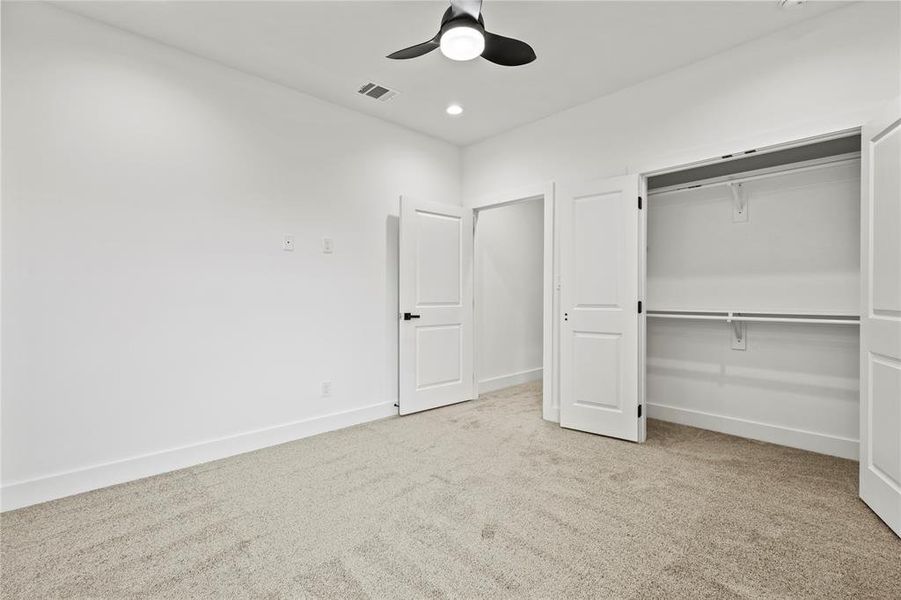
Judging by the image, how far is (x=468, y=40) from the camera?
2.09 meters

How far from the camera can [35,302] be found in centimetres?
247

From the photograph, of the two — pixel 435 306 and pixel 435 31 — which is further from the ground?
pixel 435 31

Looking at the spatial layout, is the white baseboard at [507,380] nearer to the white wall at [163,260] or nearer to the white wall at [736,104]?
the white wall at [163,260]

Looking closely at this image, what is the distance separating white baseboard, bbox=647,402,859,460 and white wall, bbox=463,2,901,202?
6.83ft

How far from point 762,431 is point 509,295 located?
297 centimetres

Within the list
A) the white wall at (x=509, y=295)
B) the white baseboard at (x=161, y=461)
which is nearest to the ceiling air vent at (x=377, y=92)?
the white wall at (x=509, y=295)

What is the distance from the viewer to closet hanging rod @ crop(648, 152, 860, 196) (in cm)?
298

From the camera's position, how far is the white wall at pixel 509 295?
523cm

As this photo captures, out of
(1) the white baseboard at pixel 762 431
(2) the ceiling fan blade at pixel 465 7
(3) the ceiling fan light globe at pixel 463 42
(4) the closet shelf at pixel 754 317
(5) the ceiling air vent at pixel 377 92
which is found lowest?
(1) the white baseboard at pixel 762 431

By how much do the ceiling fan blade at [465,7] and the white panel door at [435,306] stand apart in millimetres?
2167

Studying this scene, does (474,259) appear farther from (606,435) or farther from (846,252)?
(846,252)

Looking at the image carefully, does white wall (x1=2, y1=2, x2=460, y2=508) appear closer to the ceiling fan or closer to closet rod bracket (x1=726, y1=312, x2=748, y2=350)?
the ceiling fan

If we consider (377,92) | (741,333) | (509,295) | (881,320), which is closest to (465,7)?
(377,92)

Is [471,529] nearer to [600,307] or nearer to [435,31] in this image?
[600,307]
